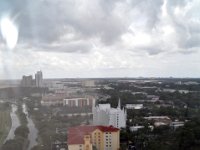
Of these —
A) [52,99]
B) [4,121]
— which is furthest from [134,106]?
[4,121]

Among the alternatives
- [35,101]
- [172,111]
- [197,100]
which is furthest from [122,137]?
[35,101]

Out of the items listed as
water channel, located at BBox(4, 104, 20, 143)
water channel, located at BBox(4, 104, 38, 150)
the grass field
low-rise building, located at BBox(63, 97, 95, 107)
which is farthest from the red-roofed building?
low-rise building, located at BBox(63, 97, 95, 107)

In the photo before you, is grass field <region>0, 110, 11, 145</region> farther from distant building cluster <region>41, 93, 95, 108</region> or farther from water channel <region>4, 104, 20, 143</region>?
distant building cluster <region>41, 93, 95, 108</region>

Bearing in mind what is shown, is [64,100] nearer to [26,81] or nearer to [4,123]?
[26,81]

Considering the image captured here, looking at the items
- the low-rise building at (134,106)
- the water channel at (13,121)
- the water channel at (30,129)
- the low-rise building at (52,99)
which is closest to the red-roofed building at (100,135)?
the water channel at (30,129)

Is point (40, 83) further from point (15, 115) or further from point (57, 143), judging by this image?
point (57, 143)

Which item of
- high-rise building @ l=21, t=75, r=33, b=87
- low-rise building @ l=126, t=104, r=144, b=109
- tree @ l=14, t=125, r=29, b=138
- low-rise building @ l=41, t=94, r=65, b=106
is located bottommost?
tree @ l=14, t=125, r=29, b=138

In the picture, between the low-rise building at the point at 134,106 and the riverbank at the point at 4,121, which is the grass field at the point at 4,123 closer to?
the riverbank at the point at 4,121
